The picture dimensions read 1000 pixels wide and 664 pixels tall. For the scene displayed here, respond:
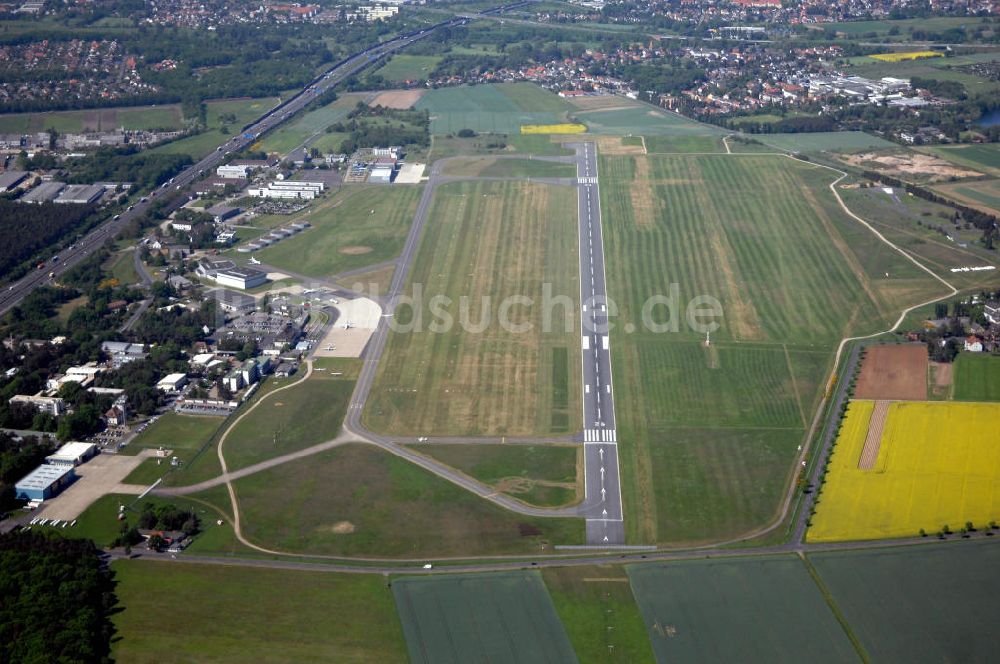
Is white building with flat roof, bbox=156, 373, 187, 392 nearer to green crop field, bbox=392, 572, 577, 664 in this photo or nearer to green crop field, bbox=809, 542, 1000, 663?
green crop field, bbox=392, 572, 577, 664

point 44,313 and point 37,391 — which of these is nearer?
point 37,391

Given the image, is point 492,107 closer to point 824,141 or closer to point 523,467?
point 824,141

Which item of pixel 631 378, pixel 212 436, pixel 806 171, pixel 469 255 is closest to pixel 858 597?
pixel 631 378

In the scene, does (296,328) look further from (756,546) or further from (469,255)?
(756,546)

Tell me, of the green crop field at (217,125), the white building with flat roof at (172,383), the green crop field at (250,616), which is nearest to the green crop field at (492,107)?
the green crop field at (217,125)

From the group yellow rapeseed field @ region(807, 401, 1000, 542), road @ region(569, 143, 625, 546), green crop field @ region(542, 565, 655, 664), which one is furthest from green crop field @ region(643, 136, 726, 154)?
green crop field @ region(542, 565, 655, 664)
